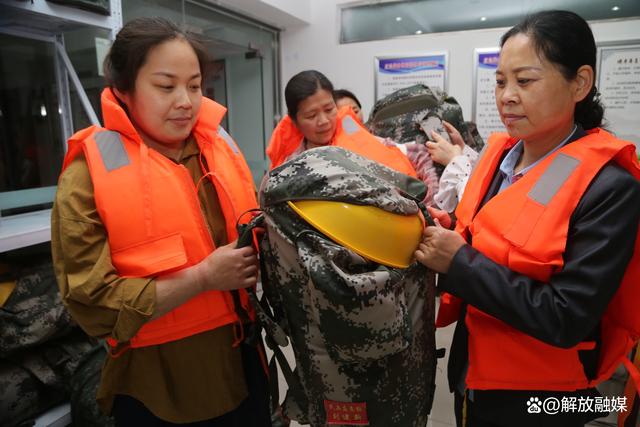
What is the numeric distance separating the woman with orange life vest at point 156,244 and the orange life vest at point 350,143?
1.89ft

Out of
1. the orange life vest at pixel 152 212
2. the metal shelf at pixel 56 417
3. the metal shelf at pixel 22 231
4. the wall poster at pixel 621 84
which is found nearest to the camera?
the orange life vest at pixel 152 212

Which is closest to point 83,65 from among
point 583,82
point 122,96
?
point 122,96

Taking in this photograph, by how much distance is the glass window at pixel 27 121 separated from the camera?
1.89 m

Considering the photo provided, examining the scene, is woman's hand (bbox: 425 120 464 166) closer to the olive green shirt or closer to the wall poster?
the olive green shirt

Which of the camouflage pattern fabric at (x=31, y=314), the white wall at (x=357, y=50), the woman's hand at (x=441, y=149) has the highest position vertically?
the white wall at (x=357, y=50)

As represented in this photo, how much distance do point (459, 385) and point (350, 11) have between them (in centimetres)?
349

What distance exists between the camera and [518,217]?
94 cm

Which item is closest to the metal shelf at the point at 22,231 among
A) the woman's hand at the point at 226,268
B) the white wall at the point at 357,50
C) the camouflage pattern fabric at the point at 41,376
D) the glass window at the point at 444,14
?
the camouflage pattern fabric at the point at 41,376

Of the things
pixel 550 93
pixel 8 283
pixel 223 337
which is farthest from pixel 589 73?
pixel 8 283

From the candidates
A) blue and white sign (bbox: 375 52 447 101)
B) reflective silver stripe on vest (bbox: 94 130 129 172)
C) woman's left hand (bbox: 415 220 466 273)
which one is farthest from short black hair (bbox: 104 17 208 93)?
blue and white sign (bbox: 375 52 447 101)

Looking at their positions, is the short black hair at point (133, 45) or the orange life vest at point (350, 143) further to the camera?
the orange life vest at point (350, 143)

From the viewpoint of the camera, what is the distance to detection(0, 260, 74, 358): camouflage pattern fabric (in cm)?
159

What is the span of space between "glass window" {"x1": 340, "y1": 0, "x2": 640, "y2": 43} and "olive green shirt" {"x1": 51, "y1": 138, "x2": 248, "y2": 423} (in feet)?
9.95

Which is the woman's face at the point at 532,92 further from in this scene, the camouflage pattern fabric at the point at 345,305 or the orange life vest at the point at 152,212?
the orange life vest at the point at 152,212
